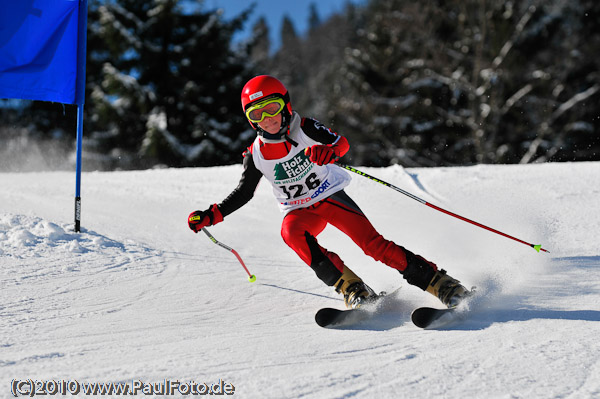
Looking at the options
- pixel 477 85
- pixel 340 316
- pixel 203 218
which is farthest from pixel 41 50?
pixel 477 85

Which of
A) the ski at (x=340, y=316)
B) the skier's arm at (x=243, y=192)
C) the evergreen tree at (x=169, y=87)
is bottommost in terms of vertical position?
the ski at (x=340, y=316)

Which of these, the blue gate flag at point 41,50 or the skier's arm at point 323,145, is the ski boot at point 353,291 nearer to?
the skier's arm at point 323,145

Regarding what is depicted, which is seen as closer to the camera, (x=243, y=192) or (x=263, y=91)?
(x=263, y=91)

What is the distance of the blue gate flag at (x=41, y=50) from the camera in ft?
14.0

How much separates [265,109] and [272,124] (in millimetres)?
107

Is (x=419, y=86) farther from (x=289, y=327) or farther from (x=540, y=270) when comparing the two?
(x=289, y=327)

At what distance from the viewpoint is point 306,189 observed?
3.36 metres

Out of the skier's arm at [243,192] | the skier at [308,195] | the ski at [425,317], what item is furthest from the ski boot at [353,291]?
the skier's arm at [243,192]

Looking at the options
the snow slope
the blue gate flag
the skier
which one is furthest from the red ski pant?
the blue gate flag

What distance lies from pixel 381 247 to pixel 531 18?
57.4 ft

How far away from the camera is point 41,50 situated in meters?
4.33

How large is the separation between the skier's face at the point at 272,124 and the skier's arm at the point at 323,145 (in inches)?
7.1

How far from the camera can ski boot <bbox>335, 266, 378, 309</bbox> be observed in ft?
9.83

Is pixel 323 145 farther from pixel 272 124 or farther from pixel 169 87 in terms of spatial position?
pixel 169 87
